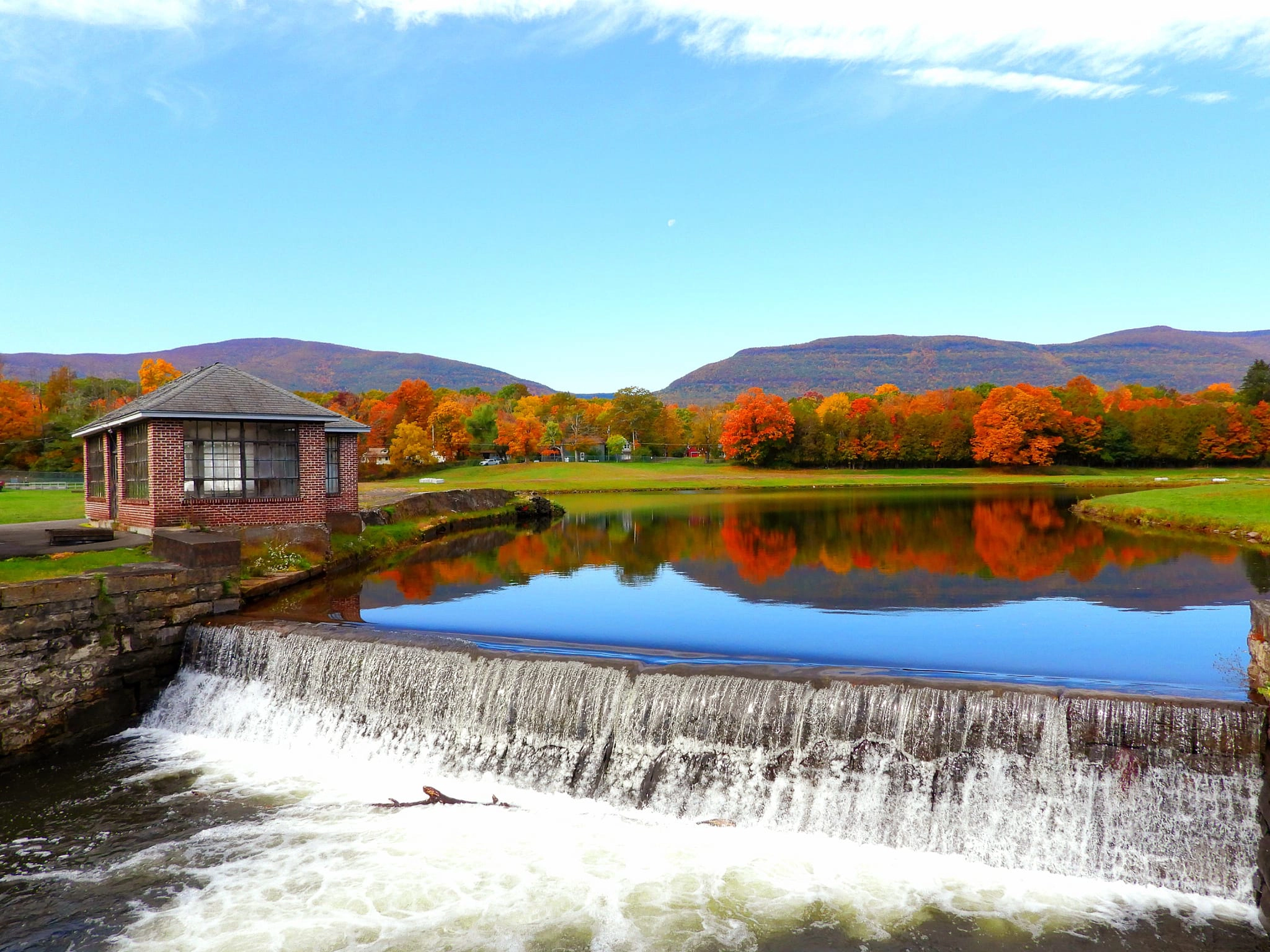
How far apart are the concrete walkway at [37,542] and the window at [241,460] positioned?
5.83 feet

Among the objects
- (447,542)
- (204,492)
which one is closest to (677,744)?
(204,492)

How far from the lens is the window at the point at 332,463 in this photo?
23328mm

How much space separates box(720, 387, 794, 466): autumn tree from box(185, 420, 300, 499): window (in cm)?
6254

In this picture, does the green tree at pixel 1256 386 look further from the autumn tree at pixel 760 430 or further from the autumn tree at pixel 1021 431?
the autumn tree at pixel 760 430

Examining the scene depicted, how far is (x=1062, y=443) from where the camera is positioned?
76.1 m

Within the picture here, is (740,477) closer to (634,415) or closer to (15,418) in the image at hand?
(634,415)

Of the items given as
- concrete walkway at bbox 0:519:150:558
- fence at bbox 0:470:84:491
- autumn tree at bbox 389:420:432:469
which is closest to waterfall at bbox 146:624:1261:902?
concrete walkway at bbox 0:519:150:558

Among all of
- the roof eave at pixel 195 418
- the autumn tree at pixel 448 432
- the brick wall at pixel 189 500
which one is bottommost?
the brick wall at pixel 189 500

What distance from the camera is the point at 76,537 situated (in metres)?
16.4

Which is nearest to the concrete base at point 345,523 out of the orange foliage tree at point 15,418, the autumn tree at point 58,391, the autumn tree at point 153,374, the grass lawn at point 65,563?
the grass lawn at point 65,563

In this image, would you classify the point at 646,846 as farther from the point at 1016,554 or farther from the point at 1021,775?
the point at 1016,554

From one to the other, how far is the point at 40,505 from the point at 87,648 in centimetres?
2106

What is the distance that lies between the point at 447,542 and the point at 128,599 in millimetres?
14936

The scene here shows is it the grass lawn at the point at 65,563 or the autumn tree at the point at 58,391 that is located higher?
the autumn tree at the point at 58,391
